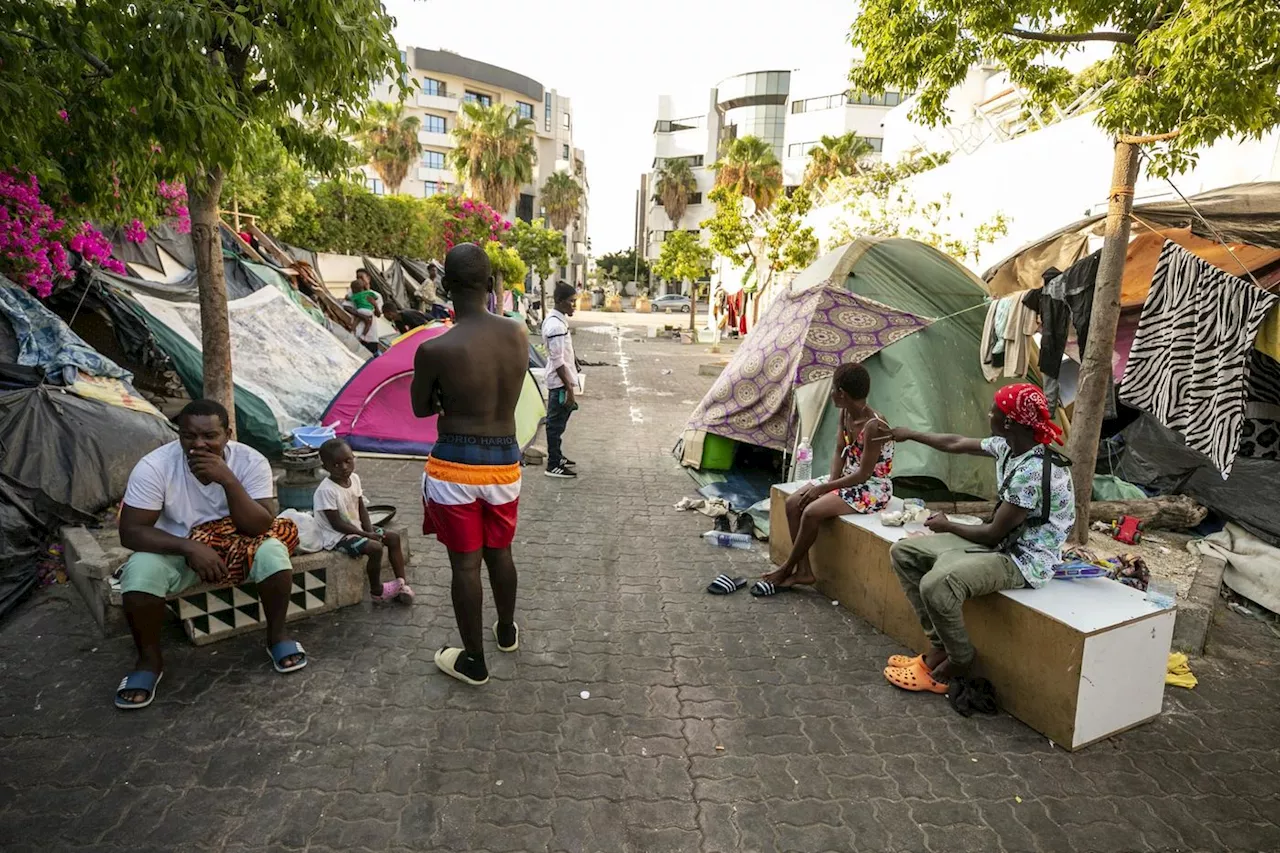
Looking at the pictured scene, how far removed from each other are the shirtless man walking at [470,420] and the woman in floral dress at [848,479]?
2.07m

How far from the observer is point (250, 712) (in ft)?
10.8

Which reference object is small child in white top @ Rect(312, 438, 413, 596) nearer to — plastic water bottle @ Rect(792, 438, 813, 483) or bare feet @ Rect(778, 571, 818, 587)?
bare feet @ Rect(778, 571, 818, 587)

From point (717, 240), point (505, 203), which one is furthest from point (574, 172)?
point (717, 240)

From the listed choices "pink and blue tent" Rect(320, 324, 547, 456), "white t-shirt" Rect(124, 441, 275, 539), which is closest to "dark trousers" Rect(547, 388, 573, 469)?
"pink and blue tent" Rect(320, 324, 547, 456)

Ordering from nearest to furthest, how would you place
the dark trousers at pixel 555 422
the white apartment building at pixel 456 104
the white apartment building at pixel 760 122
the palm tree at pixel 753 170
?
the dark trousers at pixel 555 422, the palm tree at pixel 753 170, the white apartment building at pixel 760 122, the white apartment building at pixel 456 104

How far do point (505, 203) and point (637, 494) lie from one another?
31.5 metres

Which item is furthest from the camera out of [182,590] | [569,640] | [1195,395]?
[1195,395]

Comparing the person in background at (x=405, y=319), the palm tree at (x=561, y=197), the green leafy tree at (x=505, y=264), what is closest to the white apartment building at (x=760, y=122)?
the palm tree at (x=561, y=197)

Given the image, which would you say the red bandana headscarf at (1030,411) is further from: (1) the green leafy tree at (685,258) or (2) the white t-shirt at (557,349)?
(1) the green leafy tree at (685,258)

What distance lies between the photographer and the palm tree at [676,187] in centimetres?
5619

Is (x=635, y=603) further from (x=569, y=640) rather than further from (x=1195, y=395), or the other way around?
(x=1195, y=395)

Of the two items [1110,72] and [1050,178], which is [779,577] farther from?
[1050,178]

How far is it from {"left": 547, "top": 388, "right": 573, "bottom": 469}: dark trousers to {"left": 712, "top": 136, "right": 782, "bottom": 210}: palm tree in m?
27.8

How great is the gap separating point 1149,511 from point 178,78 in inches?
276
